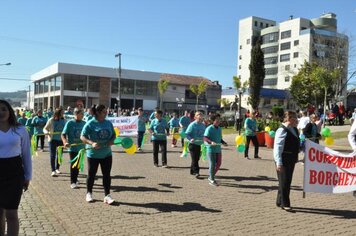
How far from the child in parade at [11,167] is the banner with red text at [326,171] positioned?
201 inches

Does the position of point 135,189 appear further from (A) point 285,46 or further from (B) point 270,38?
(B) point 270,38

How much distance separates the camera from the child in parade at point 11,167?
455 cm

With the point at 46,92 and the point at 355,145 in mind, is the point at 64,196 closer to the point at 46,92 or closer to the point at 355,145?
the point at 355,145

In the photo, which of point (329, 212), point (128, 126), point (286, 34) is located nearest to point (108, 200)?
point (329, 212)

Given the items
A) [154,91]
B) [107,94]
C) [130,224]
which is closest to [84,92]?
[107,94]

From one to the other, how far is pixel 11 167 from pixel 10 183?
177 millimetres

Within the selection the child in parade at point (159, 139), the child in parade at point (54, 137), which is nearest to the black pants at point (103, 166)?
the child in parade at point (54, 137)

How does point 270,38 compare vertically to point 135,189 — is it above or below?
above

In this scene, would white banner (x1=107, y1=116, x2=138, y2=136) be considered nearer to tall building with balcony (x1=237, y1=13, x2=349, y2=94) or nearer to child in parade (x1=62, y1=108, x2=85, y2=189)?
child in parade (x1=62, y1=108, x2=85, y2=189)

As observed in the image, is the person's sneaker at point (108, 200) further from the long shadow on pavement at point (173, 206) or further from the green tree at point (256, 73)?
the green tree at point (256, 73)

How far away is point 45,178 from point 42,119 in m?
6.44

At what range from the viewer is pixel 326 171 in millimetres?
7789

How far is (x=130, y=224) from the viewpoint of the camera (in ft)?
21.5

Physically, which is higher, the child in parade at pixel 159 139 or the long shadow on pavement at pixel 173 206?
the child in parade at pixel 159 139
